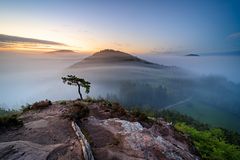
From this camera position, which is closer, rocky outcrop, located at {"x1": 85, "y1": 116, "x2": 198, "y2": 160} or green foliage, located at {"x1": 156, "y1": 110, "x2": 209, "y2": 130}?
rocky outcrop, located at {"x1": 85, "y1": 116, "x2": 198, "y2": 160}

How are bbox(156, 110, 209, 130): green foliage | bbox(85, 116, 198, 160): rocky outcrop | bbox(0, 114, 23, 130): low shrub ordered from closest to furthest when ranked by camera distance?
bbox(85, 116, 198, 160): rocky outcrop < bbox(0, 114, 23, 130): low shrub < bbox(156, 110, 209, 130): green foliage

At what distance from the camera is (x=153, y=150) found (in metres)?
11.0

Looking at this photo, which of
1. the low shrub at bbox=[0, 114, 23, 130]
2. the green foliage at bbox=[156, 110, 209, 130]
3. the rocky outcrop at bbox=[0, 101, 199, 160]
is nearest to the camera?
the rocky outcrop at bbox=[0, 101, 199, 160]

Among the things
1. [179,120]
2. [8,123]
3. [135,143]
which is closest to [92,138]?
[135,143]

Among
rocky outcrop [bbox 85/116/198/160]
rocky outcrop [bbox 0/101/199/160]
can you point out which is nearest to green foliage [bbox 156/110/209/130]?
rocky outcrop [bbox 0/101/199/160]

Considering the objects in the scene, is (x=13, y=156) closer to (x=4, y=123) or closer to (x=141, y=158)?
(x=4, y=123)

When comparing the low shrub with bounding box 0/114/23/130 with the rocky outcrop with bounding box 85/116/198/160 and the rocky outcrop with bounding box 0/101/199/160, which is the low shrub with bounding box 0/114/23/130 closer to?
the rocky outcrop with bounding box 0/101/199/160

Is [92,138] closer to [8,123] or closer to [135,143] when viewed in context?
[135,143]

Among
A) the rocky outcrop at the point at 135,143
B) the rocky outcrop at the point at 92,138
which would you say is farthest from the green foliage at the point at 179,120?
the rocky outcrop at the point at 135,143

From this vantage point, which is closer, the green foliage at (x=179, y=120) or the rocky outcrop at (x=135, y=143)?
the rocky outcrop at (x=135, y=143)

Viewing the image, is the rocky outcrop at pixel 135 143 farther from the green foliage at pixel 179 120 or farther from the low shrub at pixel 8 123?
the green foliage at pixel 179 120

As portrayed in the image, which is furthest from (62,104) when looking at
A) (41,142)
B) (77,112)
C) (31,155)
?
(31,155)

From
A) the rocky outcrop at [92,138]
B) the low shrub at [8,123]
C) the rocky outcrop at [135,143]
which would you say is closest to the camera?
the rocky outcrop at [92,138]

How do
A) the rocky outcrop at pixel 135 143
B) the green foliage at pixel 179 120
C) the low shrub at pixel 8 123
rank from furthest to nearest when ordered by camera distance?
the green foliage at pixel 179 120, the low shrub at pixel 8 123, the rocky outcrop at pixel 135 143
